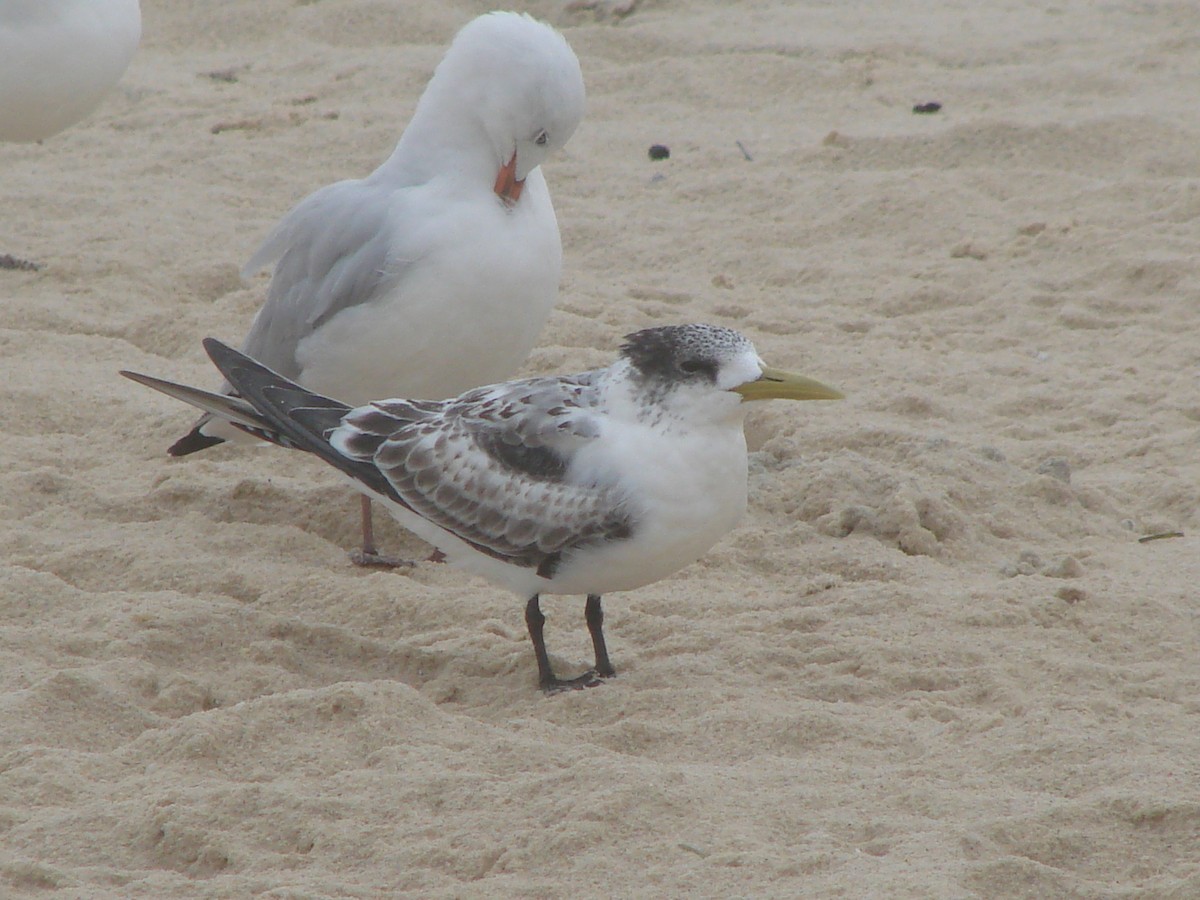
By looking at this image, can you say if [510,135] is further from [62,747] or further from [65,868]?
[65,868]

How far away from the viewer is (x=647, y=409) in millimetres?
3758

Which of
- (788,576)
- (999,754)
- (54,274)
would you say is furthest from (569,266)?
(999,754)

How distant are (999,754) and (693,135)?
4.65 metres

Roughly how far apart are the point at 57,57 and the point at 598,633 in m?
3.51

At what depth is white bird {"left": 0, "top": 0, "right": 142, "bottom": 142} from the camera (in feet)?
19.8

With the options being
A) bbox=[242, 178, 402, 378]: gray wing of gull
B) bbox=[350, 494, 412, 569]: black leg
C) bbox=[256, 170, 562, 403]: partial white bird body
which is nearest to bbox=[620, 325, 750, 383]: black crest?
bbox=[256, 170, 562, 403]: partial white bird body

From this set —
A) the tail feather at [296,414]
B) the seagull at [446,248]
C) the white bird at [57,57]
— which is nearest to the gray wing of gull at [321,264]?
the seagull at [446,248]

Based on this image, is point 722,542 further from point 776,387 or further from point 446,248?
point 446,248

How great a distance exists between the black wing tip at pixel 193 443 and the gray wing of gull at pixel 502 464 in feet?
2.54

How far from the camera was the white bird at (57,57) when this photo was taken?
6043mm

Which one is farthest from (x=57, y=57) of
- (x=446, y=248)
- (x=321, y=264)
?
(x=446, y=248)

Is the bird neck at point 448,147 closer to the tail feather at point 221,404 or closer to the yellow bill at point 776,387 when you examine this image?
the tail feather at point 221,404

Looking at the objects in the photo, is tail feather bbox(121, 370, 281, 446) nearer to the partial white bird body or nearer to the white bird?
the partial white bird body

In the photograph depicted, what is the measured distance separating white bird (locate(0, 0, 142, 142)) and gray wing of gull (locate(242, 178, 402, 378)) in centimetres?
171
